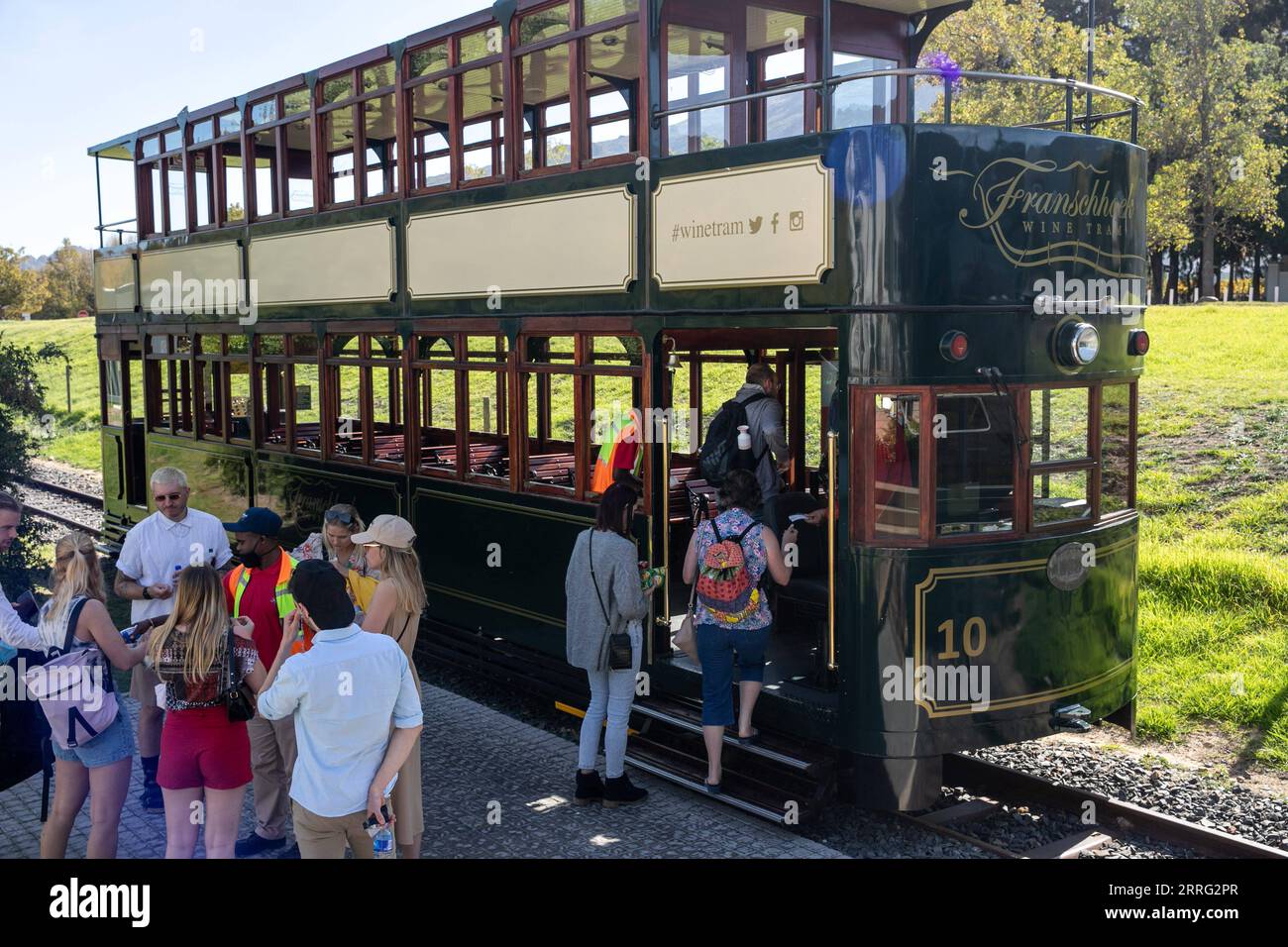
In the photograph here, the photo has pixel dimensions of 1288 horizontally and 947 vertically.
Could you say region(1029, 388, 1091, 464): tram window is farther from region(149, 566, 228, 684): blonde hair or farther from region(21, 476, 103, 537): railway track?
region(21, 476, 103, 537): railway track

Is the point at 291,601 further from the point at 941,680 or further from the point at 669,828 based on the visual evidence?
the point at 941,680

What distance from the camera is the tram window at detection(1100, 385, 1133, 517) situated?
6.71 meters

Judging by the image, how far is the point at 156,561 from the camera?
6.39 metres

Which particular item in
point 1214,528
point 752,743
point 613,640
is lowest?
point 752,743

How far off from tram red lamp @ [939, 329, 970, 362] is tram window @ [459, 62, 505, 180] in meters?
3.64

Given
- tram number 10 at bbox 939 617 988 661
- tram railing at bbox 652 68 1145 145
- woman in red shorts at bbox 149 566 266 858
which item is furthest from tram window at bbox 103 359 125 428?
tram number 10 at bbox 939 617 988 661

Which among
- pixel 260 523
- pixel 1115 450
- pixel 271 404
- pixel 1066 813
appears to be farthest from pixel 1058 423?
pixel 271 404

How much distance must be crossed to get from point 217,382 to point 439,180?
4.09m

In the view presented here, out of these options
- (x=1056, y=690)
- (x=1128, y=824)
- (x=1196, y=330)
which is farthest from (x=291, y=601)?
(x=1196, y=330)

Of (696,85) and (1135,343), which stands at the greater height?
(696,85)

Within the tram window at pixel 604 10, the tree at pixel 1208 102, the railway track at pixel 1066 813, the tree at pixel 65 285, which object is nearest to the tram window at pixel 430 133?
the tram window at pixel 604 10

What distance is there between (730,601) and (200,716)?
8.69 feet

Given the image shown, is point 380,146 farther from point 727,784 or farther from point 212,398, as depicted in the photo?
point 727,784

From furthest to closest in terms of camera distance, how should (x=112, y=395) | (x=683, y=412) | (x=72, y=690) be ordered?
(x=112, y=395) → (x=683, y=412) → (x=72, y=690)
